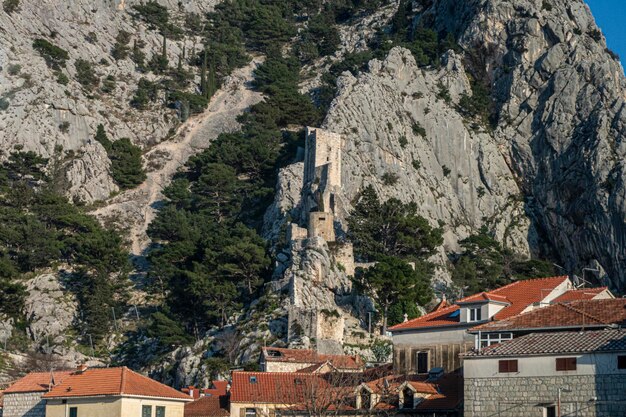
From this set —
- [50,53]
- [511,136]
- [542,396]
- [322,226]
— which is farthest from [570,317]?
[50,53]

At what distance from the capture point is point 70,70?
173750mm

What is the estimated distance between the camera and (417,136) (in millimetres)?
148000

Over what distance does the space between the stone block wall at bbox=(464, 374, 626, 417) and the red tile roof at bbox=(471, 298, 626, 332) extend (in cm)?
472

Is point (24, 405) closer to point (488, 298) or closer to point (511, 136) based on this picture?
point (488, 298)

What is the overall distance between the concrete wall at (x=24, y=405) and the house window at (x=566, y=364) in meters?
32.0

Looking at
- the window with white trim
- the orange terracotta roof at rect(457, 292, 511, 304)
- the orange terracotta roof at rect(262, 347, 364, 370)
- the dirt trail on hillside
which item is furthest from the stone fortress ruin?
the window with white trim

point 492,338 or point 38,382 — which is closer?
point 492,338

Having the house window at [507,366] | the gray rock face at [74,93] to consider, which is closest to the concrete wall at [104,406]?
the house window at [507,366]

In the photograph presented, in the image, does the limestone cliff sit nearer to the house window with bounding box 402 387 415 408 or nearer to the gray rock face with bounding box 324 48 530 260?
the gray rock face with bounding box 324 48 530 260

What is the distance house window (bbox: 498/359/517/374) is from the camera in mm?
50600

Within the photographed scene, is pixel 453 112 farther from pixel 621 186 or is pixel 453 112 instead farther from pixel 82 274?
pixel 82 274

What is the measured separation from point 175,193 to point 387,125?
97.7 feet

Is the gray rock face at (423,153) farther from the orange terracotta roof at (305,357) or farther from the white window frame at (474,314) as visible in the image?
the white window frame at (474,314)

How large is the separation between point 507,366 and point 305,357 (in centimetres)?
3863
